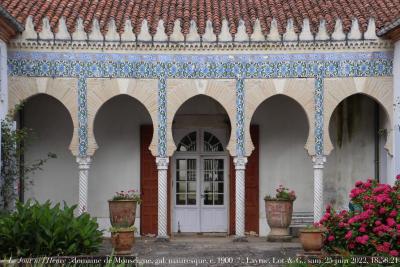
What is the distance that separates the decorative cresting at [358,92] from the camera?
53.8 feet

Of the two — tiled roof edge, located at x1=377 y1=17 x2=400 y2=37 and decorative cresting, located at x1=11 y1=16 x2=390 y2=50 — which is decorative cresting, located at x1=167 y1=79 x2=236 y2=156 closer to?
decorative cresting, located at x1=11 y1=16 x2=390 y2=50

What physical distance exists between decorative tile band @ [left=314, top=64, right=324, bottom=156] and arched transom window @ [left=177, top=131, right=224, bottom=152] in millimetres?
2722

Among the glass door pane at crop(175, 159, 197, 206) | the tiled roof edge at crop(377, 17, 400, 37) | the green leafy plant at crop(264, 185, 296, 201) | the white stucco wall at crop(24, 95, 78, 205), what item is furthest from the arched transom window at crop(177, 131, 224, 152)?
the tiled roof edge at crop(377, 17, 400, 37)

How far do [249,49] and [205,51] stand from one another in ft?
3.11

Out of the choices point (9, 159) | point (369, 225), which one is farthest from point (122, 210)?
point (369, 225)

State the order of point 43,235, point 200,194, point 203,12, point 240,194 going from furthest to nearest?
point 200,194, point 203,12, point 240,194, point 43,235

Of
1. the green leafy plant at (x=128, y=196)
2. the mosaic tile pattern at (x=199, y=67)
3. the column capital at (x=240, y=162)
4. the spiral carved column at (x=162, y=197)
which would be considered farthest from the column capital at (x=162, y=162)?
the column capital at (x=240, y=162)

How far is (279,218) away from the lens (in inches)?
650

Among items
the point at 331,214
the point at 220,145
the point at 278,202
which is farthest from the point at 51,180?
the point at 331,214

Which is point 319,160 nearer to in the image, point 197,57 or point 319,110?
point 319,110

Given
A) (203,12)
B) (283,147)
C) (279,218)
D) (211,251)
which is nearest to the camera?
(211,251)

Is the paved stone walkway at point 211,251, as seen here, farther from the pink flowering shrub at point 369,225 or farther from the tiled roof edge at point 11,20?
the tiled roof edge at point 11,20

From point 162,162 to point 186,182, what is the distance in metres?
1.91

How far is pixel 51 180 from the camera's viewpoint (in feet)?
59.1
